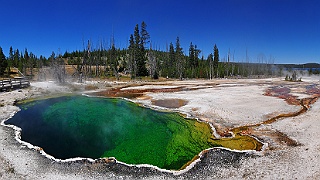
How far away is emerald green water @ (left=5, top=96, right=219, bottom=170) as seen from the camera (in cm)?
1199

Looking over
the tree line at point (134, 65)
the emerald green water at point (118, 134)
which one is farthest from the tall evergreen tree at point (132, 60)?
the emerald green water at point (118, 134)

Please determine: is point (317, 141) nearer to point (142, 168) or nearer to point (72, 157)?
point (142, 168)

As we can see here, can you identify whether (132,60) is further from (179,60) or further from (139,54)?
(179,60)

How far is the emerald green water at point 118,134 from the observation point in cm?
1199

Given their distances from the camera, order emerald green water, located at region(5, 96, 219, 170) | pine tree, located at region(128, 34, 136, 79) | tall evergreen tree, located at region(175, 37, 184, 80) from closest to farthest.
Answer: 1. emerald green water, located at region(5, 96, 219, 170)
2. pine tree, located at region(128, 34, 136, 79)
3. tall evergreen tree, located at region(175, 37, 184, 80)

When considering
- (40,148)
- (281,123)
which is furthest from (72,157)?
(281,123)

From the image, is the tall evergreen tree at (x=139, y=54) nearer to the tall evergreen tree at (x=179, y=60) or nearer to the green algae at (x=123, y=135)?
the tall evergreen tree at (x=179, y=60)

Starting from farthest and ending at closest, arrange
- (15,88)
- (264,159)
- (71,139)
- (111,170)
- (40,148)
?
(15,88) → (71,139) → (40,148) → (264,159) → (111,170)

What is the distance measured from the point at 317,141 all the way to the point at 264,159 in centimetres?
440

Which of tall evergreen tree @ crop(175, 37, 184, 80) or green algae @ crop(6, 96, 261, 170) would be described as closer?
green algae @ crop(6, 96, 261, 170)

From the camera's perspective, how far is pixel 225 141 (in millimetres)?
13289

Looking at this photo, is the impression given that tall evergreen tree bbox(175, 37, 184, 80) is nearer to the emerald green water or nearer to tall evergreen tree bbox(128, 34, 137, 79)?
tall evergreen tree bbox(128, 34, 137, 79)

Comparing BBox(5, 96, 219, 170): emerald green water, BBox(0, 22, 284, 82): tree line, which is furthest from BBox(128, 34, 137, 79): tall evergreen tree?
BBox(5, 96, 219, 170): emerald green water

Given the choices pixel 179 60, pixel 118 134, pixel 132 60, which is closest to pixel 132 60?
pixel 132 60
